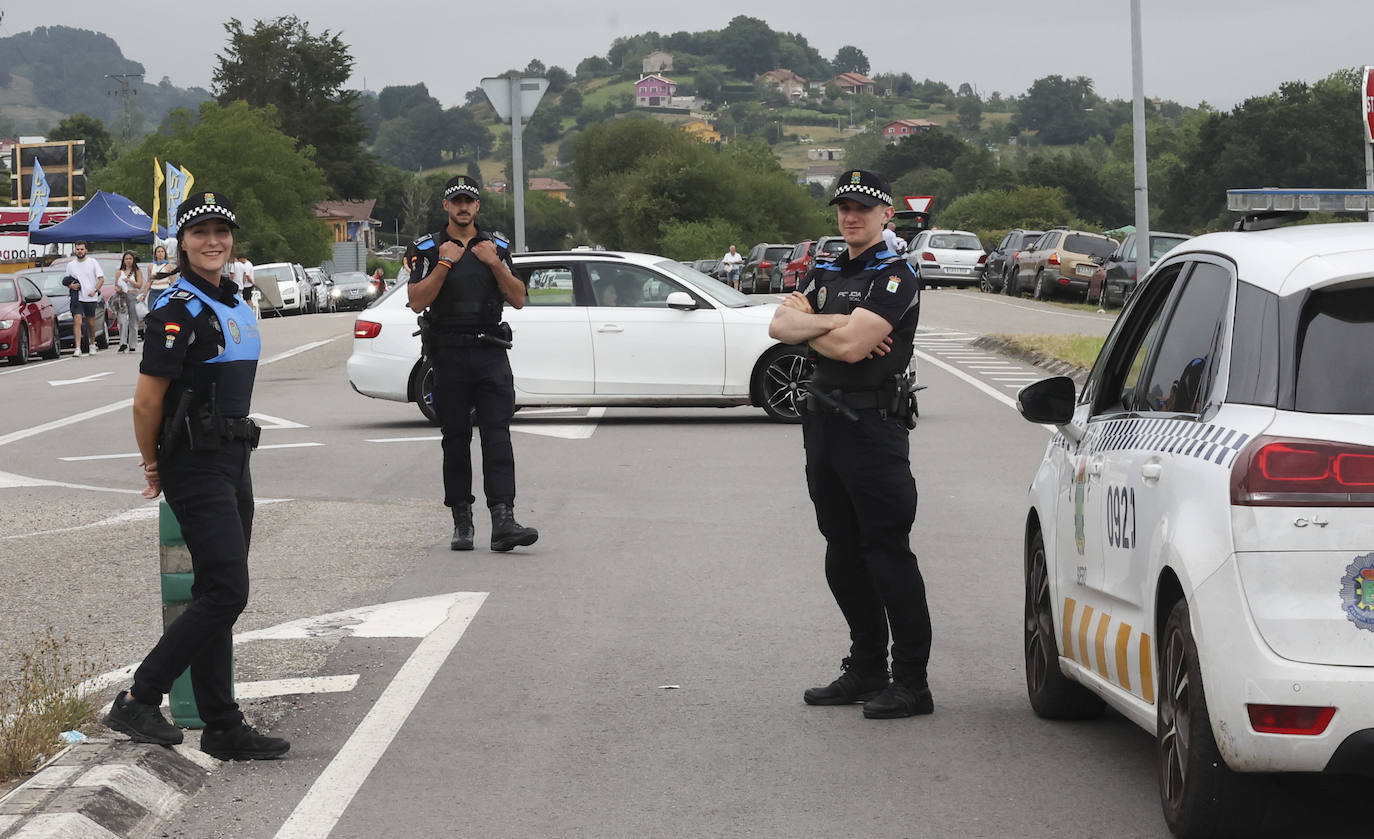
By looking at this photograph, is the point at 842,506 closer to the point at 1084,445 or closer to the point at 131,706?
the point at 1084,445

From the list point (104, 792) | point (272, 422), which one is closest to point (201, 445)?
point (104, 792)

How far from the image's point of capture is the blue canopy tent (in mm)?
43656

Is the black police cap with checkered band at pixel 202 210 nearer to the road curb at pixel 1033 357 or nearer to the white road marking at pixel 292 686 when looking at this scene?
the white road marking at pixel 292 686

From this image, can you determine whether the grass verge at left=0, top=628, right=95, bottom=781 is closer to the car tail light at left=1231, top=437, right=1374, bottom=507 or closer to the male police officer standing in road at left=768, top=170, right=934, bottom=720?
the male police officer standing in road at left=768, top=170, right=934, bottom=720

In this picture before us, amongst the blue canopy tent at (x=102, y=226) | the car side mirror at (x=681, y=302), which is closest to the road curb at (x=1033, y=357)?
the car side mirror at (x=681, y=302)

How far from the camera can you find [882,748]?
6160 mm

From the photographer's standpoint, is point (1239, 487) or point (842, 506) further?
point (842, 506)

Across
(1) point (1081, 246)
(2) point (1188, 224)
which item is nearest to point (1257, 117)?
(2) point (1188, 224)

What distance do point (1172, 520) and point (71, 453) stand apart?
13322 mm

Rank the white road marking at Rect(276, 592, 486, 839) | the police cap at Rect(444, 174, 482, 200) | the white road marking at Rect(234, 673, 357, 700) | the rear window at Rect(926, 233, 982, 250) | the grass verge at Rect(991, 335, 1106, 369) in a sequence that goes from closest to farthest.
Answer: the white road marking at Rect(276, 592, 486, 839) → the white road marking at Rect(234, 673, 357, 700) → the police cap at Rect(444, 174, 482, 200) → the grass verge at Rect(991, 335, 1106, 369) → the rear window at Rect(926, 233, 982, 250)

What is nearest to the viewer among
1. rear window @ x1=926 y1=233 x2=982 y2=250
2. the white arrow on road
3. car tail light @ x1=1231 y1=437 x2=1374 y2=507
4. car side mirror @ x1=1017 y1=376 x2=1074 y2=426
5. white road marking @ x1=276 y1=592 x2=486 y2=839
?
car tail light @ x1=1231 y1=437 x2=1374 y2=507

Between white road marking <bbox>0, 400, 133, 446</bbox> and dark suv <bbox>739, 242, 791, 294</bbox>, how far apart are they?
3985cm

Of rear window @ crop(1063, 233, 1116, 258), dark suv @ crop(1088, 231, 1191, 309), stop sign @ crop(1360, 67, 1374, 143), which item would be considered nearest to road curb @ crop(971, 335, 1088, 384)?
stop sign @ crop(1360, 67, 1374, 143)

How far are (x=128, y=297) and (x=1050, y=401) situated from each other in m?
29.6
